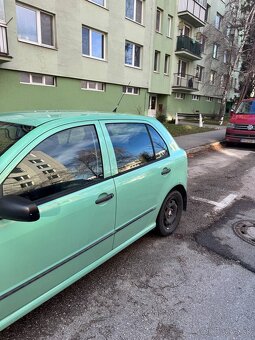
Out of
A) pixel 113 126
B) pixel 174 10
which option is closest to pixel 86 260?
pixel 113 126

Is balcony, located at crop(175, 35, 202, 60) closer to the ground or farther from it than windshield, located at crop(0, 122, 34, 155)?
farther from it

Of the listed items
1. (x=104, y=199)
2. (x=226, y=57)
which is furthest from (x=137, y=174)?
(x=226, y=57)

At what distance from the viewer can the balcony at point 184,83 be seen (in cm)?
2205

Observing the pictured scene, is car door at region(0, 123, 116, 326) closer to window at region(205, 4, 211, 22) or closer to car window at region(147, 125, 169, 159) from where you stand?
car window at region(147, 125, 169, 159)

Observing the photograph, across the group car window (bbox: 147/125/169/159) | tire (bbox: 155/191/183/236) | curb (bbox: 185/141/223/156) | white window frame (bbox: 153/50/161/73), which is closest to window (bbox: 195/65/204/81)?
white window frame (bbox: 153/50/161/73)

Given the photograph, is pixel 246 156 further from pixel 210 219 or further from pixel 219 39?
pixel 219 39

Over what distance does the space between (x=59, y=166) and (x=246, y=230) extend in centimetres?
307

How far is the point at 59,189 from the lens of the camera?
2.05 m

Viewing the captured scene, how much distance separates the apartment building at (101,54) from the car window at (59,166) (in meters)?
3.53

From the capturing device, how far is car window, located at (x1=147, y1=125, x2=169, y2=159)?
10.7ft

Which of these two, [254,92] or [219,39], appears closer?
[219,39]

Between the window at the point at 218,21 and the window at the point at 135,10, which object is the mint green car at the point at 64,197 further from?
the window at the point at 218,21

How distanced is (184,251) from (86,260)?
148 cm

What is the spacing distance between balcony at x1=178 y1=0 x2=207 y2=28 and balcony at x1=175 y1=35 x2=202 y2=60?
5.02 ft
